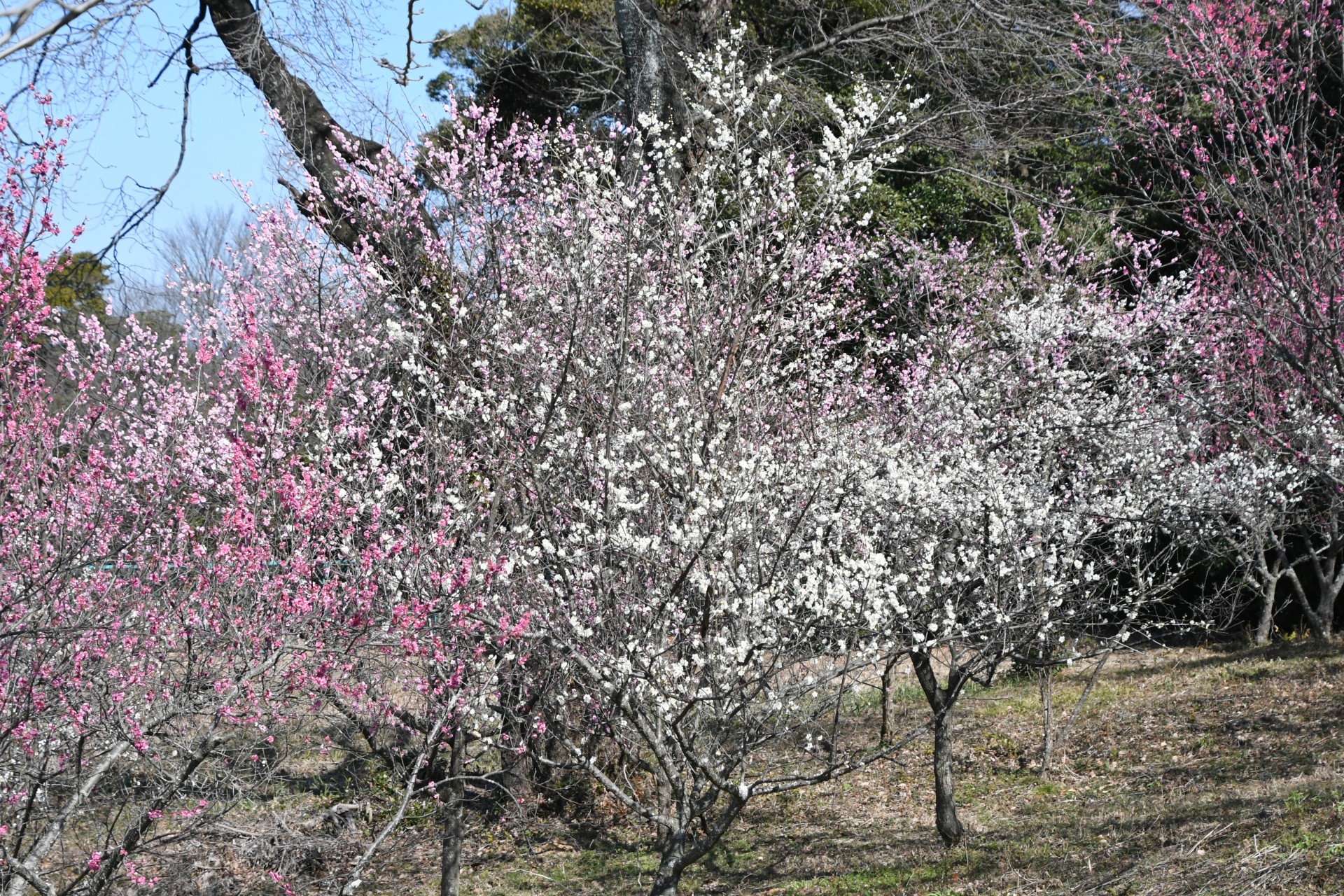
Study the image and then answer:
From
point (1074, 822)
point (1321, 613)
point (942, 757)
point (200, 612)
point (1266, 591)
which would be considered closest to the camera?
point (200, 612)

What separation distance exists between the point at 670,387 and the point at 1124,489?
15.5ft

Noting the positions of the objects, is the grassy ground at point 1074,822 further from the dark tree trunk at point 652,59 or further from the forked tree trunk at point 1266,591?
the dark tree trunk at point 652,59

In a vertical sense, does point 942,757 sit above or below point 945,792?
above

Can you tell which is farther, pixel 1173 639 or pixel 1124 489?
pixel 1173 639

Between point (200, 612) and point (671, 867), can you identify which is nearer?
point (200, 612)

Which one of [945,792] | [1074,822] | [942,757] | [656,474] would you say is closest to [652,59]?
[656,474]

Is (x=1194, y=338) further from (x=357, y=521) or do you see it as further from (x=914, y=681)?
(x=357, y=521)

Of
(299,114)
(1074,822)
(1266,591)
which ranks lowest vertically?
(1074,822)

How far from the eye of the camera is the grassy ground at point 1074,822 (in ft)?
19.8

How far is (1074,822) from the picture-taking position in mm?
7219

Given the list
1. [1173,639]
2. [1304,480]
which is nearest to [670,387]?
[1304,480]

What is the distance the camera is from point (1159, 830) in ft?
21.6

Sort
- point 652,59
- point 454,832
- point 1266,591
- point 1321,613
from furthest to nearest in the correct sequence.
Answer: point 1266,591 → point 1321,613 → point 652,59 → point 454,832

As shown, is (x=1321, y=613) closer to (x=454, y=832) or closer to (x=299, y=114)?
(x=454, y=832)
